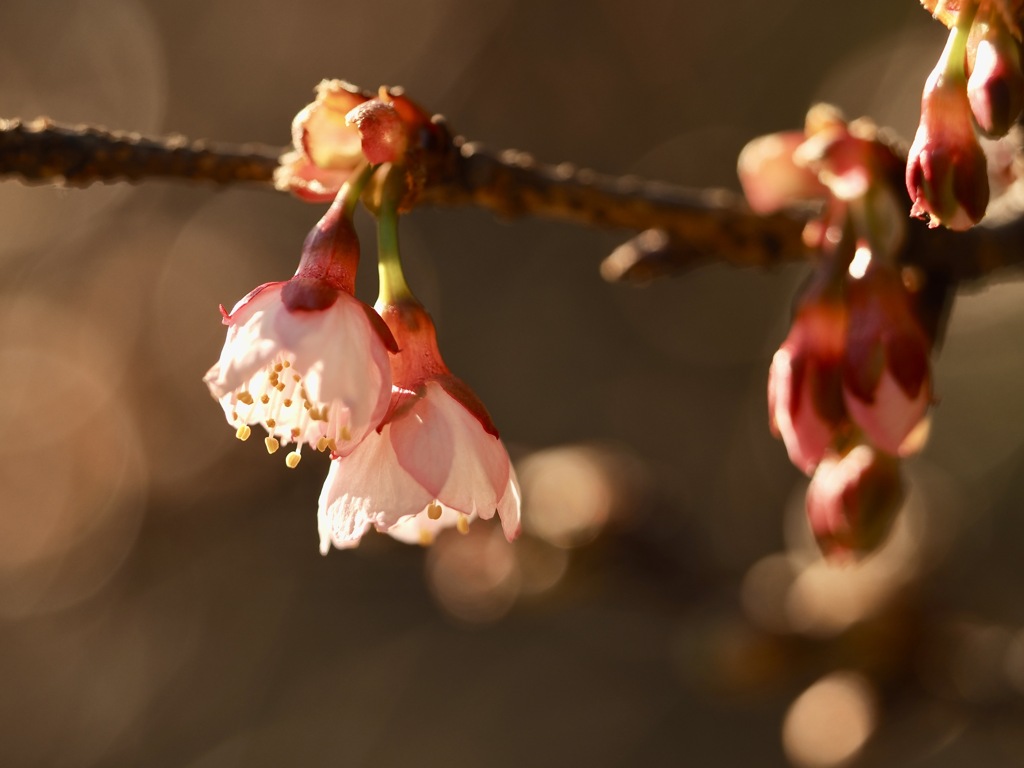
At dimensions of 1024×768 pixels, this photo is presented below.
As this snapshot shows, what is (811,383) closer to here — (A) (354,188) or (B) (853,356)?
(B) (853,356)

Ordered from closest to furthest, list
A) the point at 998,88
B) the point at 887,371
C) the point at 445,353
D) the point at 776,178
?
the point at 998,88
the point at 887,371
the point at 776,178
the point at 445,353

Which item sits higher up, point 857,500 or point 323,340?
point 323,340

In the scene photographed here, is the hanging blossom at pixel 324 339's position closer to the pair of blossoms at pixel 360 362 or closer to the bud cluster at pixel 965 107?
the pair of blossoms at pixel 360 362

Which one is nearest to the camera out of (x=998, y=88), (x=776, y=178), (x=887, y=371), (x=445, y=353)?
(x=998, y=88)

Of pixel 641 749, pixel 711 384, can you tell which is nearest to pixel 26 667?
pixel 641 749

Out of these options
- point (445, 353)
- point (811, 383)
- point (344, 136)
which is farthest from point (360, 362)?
point (445, 353)

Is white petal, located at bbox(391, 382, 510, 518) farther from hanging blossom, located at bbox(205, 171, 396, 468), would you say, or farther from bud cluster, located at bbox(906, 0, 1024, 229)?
bud cluster, located at bbox(906, 0, 1024, 229)

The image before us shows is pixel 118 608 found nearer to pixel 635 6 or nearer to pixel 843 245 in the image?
pixel 635 6

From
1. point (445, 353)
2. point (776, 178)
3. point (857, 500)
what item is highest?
point (445, 353)
